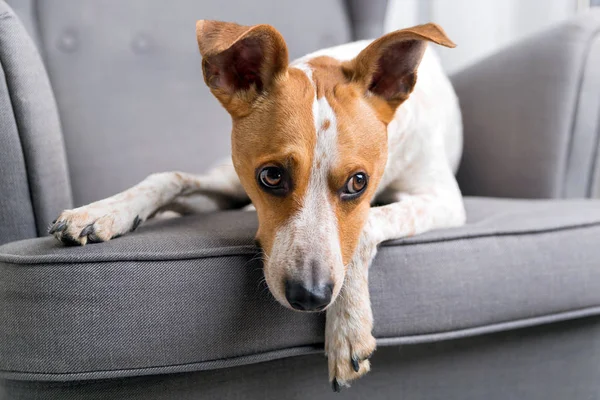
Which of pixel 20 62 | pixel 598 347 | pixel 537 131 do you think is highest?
pixel 20 62

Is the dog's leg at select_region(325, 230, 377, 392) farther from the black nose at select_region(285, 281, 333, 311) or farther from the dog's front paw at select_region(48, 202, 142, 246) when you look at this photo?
the dog's front paw at select_region(48, 202, 142, 246)

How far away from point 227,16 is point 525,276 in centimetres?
190

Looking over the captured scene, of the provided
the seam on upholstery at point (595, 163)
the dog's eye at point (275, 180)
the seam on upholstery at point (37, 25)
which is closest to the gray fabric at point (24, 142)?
the dog's eye at point (275, 180)

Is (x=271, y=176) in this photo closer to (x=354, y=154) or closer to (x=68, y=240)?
(x=354, y=154)

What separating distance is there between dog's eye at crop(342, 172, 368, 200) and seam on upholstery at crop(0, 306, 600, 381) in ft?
1.15

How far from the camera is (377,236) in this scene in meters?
1.21

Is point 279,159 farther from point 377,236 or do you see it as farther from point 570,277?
point 570,277

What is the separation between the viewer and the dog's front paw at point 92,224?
110cm

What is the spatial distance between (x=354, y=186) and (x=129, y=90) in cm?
152

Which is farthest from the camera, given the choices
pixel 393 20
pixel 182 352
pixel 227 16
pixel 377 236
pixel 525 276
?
pixel 393 20

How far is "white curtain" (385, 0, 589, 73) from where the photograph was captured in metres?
3.28

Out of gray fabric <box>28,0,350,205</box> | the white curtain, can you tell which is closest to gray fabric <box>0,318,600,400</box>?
gray fabric <box>28,0,350,205</box>

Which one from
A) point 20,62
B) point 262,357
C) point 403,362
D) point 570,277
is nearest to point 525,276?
point 570,277

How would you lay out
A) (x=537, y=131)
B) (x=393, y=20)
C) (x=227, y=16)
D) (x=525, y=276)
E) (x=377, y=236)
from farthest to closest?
(x=393, y=20), (x=227, y=16), (x=537, y=131), (x=525, y=276), (x=377, y=236)
